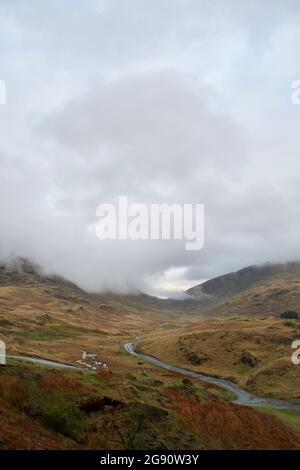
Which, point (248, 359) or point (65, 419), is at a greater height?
point (65, 419)

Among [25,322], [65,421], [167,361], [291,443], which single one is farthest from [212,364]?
[25,322]

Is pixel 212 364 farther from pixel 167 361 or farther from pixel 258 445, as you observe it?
pixel 258 445

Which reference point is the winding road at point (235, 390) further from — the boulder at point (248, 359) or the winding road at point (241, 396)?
the boulder at point (248, 359)

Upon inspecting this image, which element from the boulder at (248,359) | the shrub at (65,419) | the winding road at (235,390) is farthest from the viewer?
the boulder at (248,359)

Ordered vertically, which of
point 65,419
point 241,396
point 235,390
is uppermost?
point 65,419

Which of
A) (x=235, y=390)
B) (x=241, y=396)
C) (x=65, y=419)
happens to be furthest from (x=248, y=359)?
(x=65, y=419)

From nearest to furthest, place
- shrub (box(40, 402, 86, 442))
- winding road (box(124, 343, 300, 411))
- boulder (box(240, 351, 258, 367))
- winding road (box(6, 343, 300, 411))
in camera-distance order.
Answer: shrub (box(40, 402, 86, 442)), winding road (box(124, 343, 300, 411)), winding road (box(6, 343, 300, 411)), boulder (box(240, 351, 258, 367))

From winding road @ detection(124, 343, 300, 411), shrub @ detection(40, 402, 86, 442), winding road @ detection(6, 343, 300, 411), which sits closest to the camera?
shrub @ detection(40, 402, 86, 442)

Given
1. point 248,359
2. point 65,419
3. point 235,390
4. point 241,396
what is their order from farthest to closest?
point 248,359 < point 235,390 < point 241,396 < point 65,419

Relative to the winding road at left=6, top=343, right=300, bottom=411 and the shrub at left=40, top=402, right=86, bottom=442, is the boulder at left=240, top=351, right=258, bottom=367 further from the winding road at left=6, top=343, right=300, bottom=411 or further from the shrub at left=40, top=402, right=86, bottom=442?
the shrub at left=40, top=402, right=86, bottom=442

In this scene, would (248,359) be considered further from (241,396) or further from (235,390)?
(241,396)

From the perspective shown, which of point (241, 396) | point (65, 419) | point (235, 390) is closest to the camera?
point (65, 419)

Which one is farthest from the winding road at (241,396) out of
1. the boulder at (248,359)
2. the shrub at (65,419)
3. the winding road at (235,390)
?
the shrub at (65,419)

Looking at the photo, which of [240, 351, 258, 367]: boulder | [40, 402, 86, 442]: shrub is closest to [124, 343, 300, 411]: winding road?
[240, 351, 258, 367]: boulder
